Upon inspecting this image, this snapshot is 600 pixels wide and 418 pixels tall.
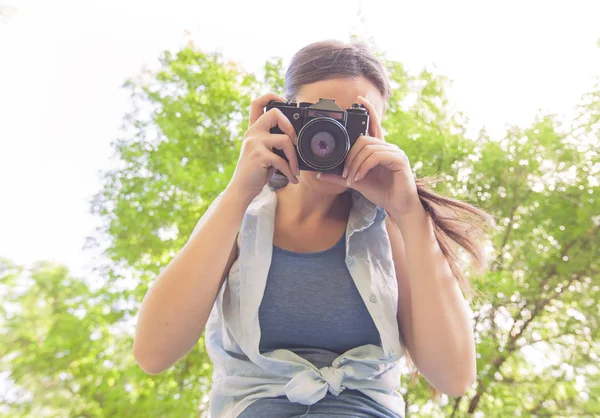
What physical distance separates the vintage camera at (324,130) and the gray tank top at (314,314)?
196 mm

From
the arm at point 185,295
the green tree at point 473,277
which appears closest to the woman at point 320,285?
the arm at point 185,295

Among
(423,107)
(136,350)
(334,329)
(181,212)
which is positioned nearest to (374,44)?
(423,107)

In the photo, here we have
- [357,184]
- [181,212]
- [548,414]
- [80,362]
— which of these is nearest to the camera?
[357,184]

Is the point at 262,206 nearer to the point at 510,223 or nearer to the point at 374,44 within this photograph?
the point at 510,223

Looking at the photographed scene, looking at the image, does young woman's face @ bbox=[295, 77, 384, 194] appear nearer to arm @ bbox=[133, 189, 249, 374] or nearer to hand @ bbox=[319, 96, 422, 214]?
hand @ bbox=[319, 96, 422, 214]

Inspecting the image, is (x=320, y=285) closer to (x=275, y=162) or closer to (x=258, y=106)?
(x=275, y=162)

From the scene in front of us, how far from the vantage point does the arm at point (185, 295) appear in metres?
0.83

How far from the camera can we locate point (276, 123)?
2.99ft

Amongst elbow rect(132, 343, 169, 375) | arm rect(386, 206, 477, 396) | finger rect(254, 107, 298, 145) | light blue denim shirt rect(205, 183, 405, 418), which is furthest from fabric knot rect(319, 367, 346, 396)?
finger rect(254, 107, 298, 145)

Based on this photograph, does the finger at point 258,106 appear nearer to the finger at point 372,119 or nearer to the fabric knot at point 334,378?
the finger at point 372,119

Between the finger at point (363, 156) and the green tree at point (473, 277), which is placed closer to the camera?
the finger at point (363, 156)

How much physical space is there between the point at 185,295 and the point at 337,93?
A: 491mm

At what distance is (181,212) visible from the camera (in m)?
1.87

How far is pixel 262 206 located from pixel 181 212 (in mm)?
993
